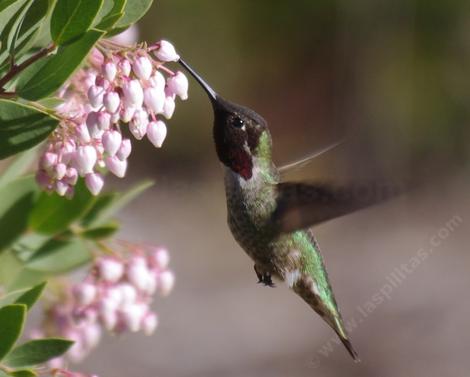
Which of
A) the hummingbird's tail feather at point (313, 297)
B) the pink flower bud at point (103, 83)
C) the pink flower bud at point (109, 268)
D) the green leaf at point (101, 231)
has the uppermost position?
the pink flower bud at point (103, 83)

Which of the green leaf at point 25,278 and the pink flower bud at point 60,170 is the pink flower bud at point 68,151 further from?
the green leaf at point 25,278

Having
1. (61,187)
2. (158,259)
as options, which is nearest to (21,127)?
(61,187)

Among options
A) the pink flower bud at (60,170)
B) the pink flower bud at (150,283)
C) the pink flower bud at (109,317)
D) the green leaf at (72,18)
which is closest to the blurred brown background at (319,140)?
the pink flower bud at (150,283)

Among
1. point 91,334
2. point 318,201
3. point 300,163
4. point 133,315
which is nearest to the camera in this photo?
point 318,201

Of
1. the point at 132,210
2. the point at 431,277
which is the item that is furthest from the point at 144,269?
the point at 132,210

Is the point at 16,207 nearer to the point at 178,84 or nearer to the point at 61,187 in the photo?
the point at 61,187
